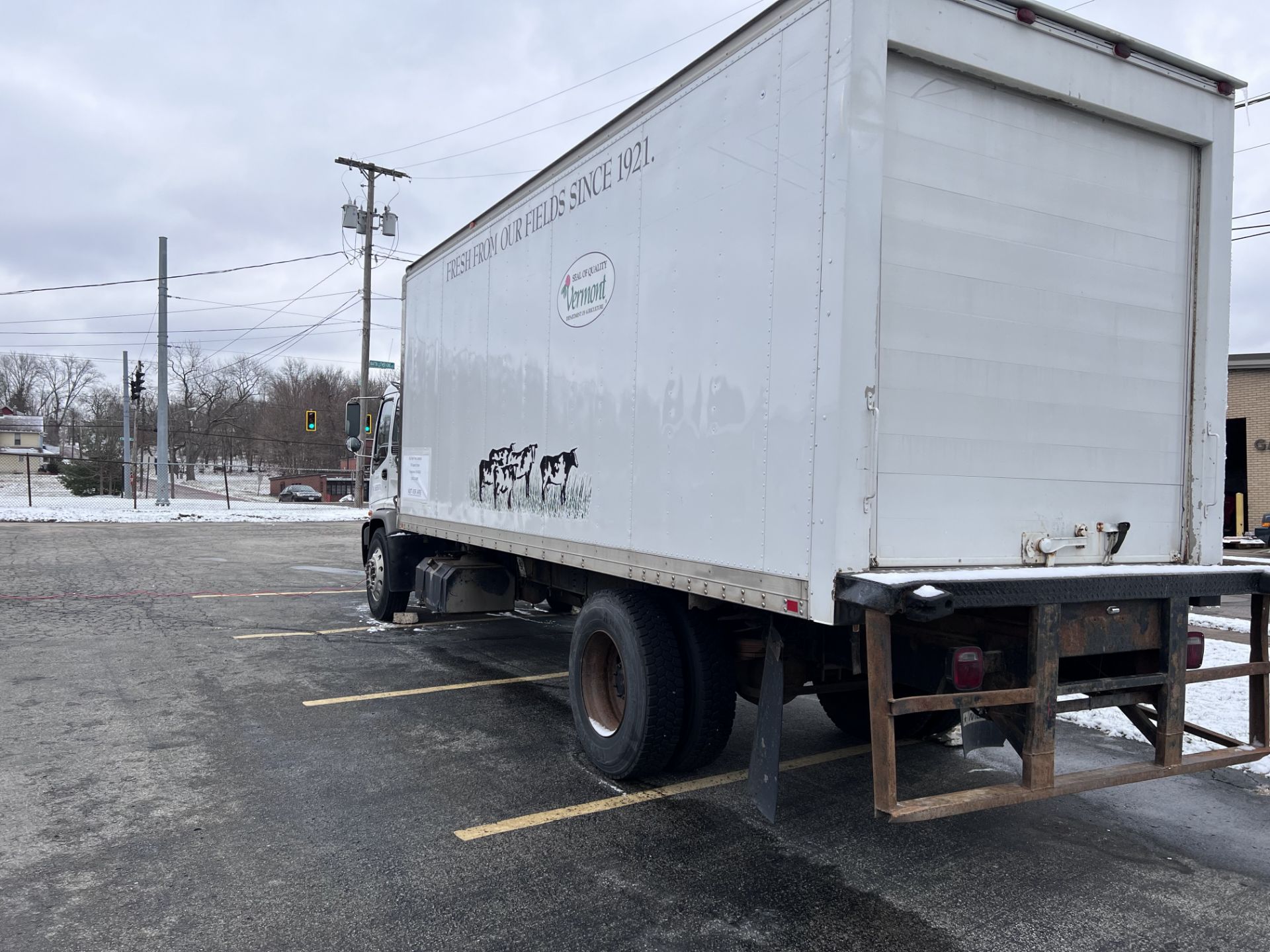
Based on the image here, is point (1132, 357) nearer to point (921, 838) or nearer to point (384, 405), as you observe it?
point (921, 838)

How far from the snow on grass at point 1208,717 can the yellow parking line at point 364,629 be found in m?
6.42

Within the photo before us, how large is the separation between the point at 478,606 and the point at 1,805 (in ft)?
13.5

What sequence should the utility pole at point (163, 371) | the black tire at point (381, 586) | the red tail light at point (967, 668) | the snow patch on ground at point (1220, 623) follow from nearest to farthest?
the red tail light at point (967, 668), the black tire at point (381, 586), the snow patch on ground at point (1220, 623), the utility pole at point (163, 371)

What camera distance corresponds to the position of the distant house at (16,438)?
238 ft

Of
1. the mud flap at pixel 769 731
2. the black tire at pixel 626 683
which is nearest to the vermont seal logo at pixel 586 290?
the black tire at pixel 626 683

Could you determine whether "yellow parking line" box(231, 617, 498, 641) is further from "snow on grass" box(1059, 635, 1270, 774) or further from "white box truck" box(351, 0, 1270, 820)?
"snow on grass" box(1059, 635, 1270, 774)

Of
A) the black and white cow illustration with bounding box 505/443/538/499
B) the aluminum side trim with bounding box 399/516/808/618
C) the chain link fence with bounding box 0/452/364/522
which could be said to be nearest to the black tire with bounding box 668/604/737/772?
the aluminum side trim with bounding box 399/516/808/618

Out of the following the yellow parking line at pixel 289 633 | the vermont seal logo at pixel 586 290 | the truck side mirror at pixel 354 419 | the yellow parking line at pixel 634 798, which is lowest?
the yellow parking line at pixel 289 633

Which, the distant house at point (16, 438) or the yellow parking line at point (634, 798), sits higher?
the distant house at point (16, 438)

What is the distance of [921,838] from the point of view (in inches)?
167

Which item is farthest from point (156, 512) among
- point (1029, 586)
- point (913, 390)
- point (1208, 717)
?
point (1029, 586)

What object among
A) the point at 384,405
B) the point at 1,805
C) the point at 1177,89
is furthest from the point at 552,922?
the point at 384,405

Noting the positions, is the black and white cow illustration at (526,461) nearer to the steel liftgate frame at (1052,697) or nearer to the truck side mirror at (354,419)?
the steel liftgate frame at (1052,697)

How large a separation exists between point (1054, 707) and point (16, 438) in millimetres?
94922
